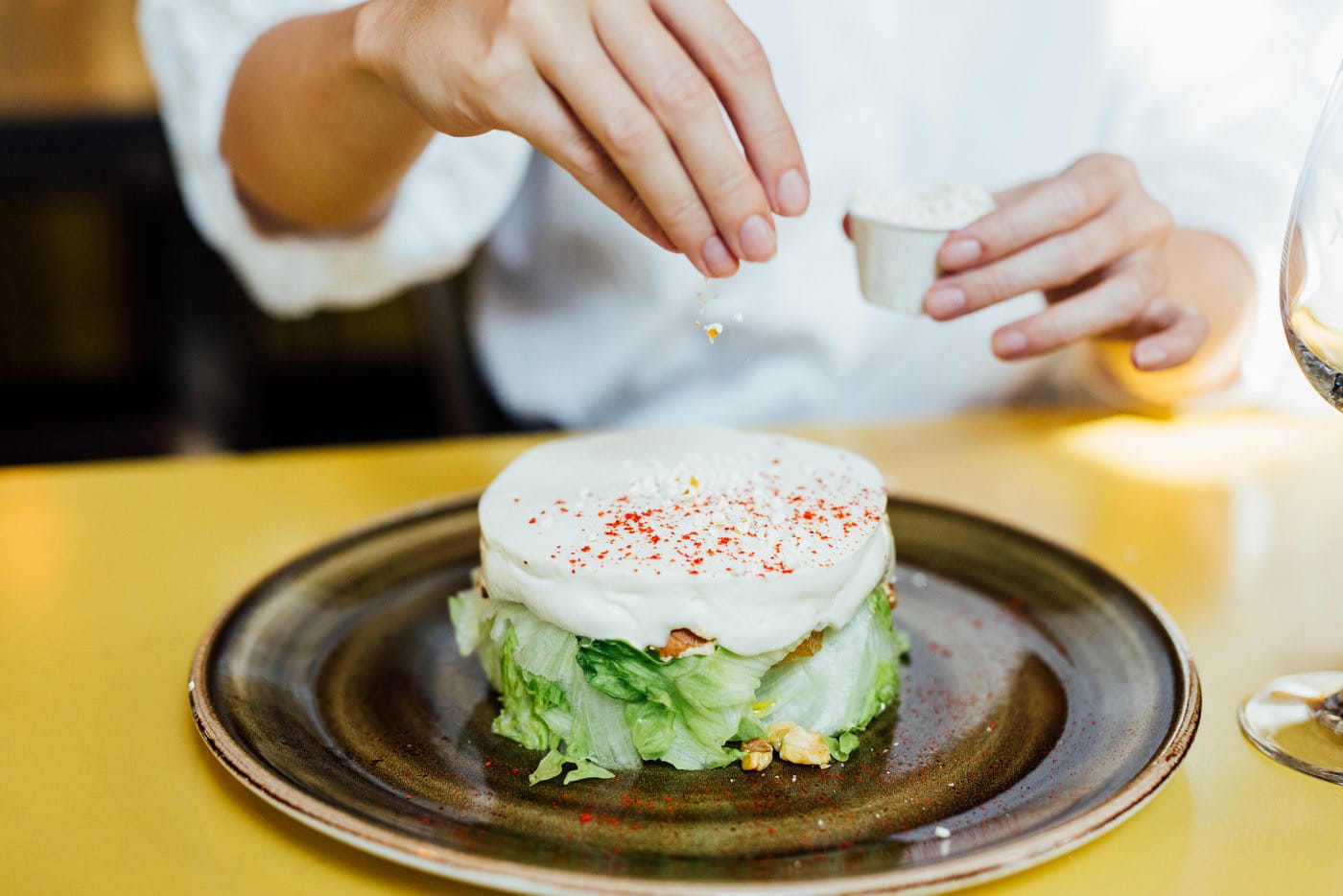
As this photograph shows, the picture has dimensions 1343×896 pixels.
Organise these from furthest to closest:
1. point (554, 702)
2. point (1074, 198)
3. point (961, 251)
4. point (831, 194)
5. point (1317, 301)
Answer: point (831, 194), point (1074, 198), point (961, 251), point (554, 702), point (1317, 301)

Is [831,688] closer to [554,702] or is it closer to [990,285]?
[554,702]

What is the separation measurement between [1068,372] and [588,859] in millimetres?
1853

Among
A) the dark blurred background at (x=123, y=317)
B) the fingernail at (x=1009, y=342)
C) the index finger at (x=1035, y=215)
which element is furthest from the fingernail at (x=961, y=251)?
the dark blurred background at (x=123, y=317)

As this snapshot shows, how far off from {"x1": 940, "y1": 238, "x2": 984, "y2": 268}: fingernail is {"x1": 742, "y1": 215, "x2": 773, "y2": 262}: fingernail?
438mm

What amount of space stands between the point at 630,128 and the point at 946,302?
592 millimetres

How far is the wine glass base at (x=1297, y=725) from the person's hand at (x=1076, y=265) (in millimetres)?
542

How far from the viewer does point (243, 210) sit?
82.4 inches

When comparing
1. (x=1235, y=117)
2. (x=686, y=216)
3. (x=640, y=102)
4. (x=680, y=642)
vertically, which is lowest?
(x=680, y=642)

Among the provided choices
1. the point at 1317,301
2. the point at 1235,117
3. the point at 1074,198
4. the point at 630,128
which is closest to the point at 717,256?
the point at 630,128

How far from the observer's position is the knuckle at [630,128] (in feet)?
3.50

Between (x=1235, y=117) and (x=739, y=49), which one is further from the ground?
(x=739, y=49)

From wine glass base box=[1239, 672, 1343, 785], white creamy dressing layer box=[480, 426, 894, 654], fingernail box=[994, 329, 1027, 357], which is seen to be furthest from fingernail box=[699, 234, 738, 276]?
wine glass base box=[1239, 672, 1343, 785]

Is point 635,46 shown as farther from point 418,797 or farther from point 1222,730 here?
point 1222,730

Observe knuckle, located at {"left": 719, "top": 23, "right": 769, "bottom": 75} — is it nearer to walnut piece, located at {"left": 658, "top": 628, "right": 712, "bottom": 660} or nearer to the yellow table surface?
walnut piece, located at {"left": 658, "top": 628, "right": 712, "bottom": 660}
